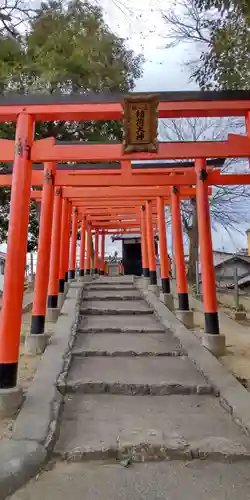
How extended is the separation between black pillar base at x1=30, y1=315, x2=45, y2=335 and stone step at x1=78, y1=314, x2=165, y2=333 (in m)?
1.05

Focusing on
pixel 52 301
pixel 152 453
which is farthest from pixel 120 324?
pixel 152 453

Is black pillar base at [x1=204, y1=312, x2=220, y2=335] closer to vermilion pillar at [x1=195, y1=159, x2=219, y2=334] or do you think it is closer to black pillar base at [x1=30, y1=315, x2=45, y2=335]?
vermilion pillar at [x1=195, y1=159, x2=219, y2=334]

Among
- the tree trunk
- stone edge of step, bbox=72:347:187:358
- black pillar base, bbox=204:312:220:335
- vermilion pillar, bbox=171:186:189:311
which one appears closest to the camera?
stone edge of step, bbox=72:347:187:358

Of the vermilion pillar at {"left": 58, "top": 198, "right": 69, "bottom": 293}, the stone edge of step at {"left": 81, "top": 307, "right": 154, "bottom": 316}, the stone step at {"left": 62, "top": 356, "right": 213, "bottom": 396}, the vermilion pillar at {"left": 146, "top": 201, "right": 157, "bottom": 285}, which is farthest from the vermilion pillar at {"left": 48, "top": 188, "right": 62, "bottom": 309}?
the vermilion pillar at {"left": 146, "top": 201, "right": 157, "bottom": 285}

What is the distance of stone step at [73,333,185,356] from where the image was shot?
6.51m

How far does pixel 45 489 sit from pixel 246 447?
1.78 m

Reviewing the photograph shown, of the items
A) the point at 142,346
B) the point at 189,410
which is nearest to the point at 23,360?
the point at 142,346

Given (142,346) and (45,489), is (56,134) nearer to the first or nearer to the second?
(142,346)

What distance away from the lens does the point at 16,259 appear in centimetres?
466

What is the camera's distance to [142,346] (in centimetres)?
691

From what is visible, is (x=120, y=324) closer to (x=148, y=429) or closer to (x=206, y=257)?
(x=206, y=257)

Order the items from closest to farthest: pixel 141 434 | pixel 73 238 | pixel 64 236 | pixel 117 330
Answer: pixel 141 434
pixel 117 330
pixel 64 236
pixel 73 238

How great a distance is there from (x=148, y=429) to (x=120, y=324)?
447cm

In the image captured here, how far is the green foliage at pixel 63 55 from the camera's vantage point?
686 centimetres
